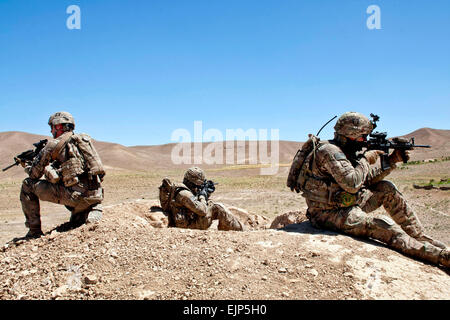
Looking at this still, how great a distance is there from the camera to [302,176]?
17.7ft

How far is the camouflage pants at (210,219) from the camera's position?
715 centimetres

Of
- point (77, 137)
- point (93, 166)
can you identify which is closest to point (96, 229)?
point (93, 166)

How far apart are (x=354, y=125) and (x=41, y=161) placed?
4741 mm

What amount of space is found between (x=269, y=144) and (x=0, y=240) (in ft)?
291

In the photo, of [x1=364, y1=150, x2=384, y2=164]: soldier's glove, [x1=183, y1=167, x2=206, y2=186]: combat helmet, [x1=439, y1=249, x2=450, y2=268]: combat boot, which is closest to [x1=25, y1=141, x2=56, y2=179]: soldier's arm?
[x1=183, y1=167, x2=206, y2=186]: combat helmet

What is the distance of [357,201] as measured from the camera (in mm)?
5113

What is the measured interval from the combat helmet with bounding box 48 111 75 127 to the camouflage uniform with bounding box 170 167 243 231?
2307mm

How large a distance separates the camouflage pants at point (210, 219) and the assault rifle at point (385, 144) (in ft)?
10.1

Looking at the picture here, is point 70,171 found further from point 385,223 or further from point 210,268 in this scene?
point 385,223

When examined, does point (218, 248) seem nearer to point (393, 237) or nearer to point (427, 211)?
point (393, 237)

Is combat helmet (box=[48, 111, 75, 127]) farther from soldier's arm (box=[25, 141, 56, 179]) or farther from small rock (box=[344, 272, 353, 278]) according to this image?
small rock (box=[344, 272, 353, 278])

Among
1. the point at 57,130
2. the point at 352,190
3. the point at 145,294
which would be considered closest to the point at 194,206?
the point at 57,130

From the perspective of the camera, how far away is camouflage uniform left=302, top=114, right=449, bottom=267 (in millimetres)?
4770

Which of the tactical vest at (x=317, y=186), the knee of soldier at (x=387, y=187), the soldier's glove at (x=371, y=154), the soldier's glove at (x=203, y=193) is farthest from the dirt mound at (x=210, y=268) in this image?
the soldier's glove at (x=203, y=193)
